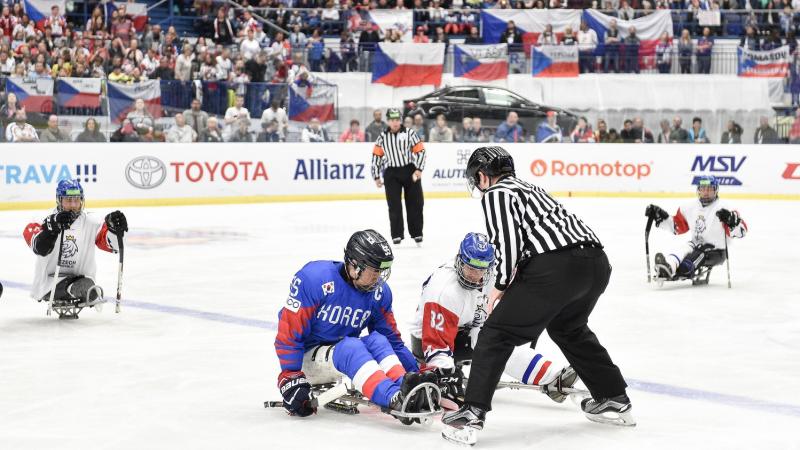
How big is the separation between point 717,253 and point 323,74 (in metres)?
11.0

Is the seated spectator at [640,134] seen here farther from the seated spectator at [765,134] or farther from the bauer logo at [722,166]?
the seated spectator at [765,134]

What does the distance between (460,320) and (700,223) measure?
5.11 m

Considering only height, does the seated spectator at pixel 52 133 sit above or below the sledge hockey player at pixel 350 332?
above

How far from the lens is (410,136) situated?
44.0 feet

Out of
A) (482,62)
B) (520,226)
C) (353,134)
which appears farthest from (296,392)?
(482,62)

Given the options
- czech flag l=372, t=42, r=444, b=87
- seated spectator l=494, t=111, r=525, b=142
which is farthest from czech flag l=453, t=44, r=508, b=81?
seated spectator l=494, t=111, r=525, b=142

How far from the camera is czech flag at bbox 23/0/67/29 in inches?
806

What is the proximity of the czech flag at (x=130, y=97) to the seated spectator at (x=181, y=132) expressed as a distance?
0.29 metres

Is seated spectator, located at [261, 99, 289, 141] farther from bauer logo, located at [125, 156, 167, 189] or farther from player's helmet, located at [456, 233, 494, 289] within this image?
player's helmet, located at [456, 233, 494, 289]

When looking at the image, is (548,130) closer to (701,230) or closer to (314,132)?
(314,132)

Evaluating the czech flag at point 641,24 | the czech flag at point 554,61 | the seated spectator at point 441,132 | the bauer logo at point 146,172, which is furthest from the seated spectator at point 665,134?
the bauer logo at point 146,172

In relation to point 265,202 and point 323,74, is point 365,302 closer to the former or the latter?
point 265,202

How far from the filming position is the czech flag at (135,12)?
2114cm

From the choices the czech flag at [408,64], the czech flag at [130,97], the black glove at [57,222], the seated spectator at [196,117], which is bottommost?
the black glove at [57,222]
